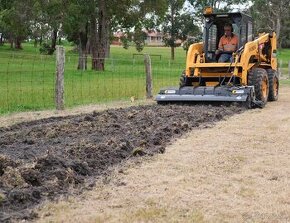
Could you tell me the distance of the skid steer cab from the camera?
13.0 m

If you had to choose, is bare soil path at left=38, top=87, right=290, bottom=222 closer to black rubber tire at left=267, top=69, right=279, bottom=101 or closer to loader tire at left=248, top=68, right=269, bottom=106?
loader tire at left=248, top=68, right=269, bottom=106

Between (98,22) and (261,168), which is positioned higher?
(98,22)

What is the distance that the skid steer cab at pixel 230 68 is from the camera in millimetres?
13039

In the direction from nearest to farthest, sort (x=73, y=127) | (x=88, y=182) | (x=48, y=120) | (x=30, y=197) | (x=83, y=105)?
1. (x=30, y=197)
2. (x=88, y=182)
3. (x=73, y=127)
4. (x=48, y=120)
5. (x=83, y=105)

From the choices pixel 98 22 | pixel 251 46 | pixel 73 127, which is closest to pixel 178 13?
pixel 98 22

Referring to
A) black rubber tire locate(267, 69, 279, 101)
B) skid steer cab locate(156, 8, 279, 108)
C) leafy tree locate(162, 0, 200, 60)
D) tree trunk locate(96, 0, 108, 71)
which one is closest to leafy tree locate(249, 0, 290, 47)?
leafy tree locate(162, 0, 200, 60)

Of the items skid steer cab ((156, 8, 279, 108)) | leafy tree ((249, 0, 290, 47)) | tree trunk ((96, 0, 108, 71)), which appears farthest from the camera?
leafy tree ((249, 0, 290, 47))

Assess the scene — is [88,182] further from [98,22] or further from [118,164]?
[98,22]

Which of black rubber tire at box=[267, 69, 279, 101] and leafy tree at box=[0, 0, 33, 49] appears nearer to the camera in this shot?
black rubber tire at box=[267, 69, 279, 101]

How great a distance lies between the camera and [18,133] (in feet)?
28.2

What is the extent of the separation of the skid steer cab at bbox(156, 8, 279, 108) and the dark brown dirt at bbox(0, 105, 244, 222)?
3.40ft

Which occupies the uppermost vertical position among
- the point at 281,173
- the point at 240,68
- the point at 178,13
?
the point at 178,13

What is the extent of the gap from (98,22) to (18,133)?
33991 millimetres

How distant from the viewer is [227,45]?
48.4ft
